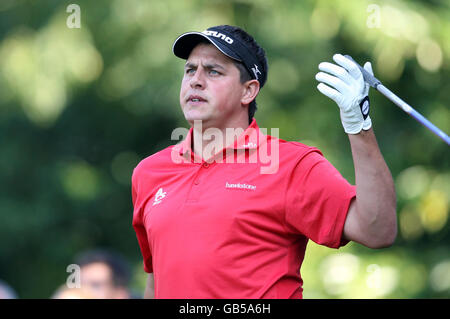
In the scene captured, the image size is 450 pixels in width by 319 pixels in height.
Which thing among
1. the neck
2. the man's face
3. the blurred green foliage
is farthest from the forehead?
the blurred green foliage

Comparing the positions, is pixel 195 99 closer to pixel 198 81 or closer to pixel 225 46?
pixel 198 81

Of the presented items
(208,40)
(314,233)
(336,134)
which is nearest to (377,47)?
(336,134)

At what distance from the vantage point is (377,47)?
6.96 metres

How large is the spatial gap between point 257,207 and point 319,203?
231mm

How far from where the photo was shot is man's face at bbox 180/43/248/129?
3.30m

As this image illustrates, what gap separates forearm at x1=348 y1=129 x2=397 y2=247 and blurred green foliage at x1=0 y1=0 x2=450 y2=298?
3.99 m

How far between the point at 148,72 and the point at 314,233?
16.4 ft

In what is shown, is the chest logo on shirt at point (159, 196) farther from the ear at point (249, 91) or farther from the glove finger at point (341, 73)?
the glove finger at point (341, 73)

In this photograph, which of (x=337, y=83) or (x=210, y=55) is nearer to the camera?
(x=337, y=83)

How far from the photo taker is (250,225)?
9.63ft

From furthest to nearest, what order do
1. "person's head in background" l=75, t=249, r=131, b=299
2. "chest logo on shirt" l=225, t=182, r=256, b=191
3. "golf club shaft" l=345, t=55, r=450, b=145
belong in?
1. "person's head in background" l=75, t=249, r=131, b=299
2. "chest logo on shirt" l=225, t=182, r=256, b=191
3. "golf club shaft" l=345, t=55, r=450, b=145

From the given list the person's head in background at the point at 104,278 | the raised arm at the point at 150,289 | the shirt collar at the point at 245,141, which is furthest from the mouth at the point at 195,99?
the person's head in background at the point at 104,278

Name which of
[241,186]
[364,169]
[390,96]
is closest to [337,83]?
[390,96]

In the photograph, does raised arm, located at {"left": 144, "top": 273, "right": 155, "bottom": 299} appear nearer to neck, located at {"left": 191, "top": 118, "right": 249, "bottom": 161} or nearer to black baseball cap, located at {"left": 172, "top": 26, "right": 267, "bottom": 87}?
neck, located at {"left": 191, "top": 118, "right": 249, "bottom": 161}
